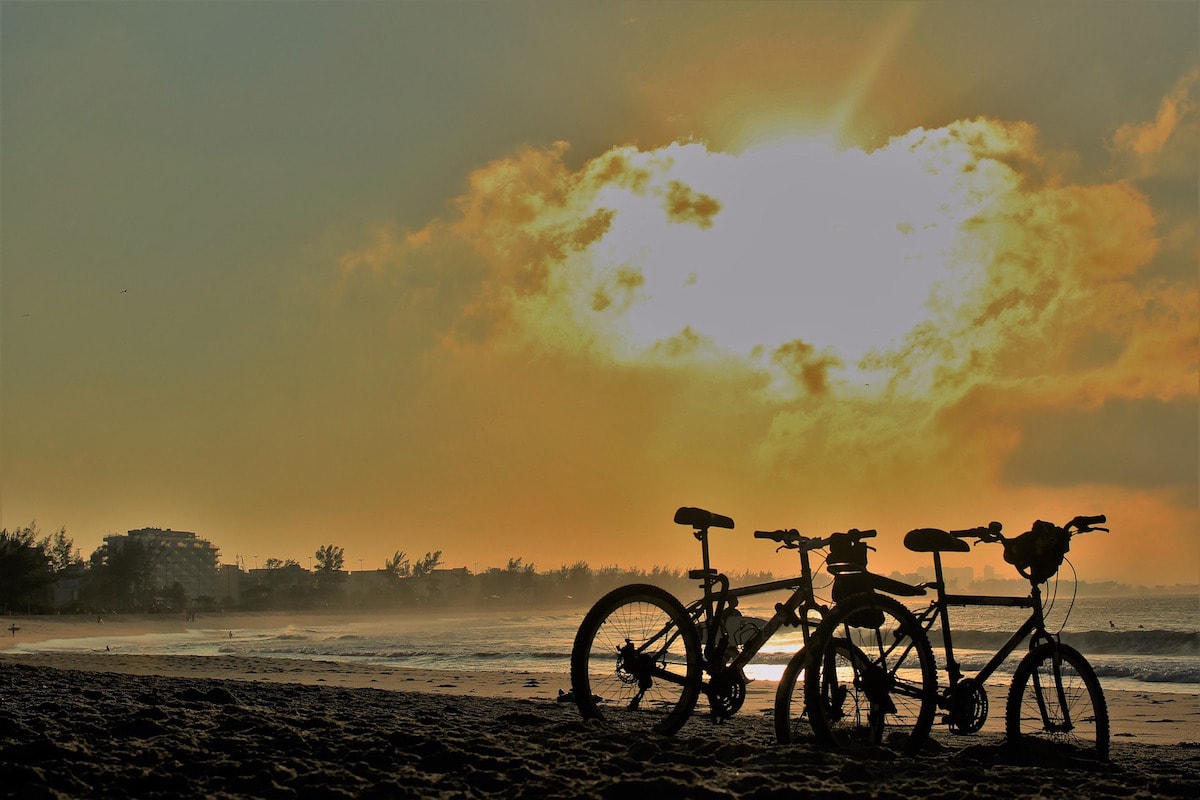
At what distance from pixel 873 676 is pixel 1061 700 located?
4.66 ft

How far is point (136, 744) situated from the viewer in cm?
497

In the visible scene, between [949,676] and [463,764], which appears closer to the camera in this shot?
[463,764]

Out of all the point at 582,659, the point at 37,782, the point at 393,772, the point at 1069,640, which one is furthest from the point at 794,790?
the point at 1069,640

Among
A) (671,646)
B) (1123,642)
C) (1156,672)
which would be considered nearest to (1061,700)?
(671,646)

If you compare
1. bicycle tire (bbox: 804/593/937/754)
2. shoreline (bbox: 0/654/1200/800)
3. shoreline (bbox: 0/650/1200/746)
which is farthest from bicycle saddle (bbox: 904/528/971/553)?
shoreline (bbox: 0/650/1200/746)

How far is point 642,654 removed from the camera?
6156 mm

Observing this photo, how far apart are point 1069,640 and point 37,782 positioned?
41636mm

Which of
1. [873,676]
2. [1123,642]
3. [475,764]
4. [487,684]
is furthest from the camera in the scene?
[1123,642]

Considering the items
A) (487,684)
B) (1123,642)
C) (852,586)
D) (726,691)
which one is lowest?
(1123,642)

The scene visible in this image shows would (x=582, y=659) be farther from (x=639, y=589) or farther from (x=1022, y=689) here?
(x=1022, y=689)

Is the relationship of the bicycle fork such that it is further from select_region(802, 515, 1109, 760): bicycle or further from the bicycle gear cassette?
the bicycle gear cassette

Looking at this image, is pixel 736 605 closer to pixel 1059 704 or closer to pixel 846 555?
pixel 846 555

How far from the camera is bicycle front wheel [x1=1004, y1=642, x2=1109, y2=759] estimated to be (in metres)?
6.05

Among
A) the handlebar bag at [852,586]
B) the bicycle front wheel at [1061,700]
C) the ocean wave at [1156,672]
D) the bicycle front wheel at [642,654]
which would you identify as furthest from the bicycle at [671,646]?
the ocean wave at [1156,672]
